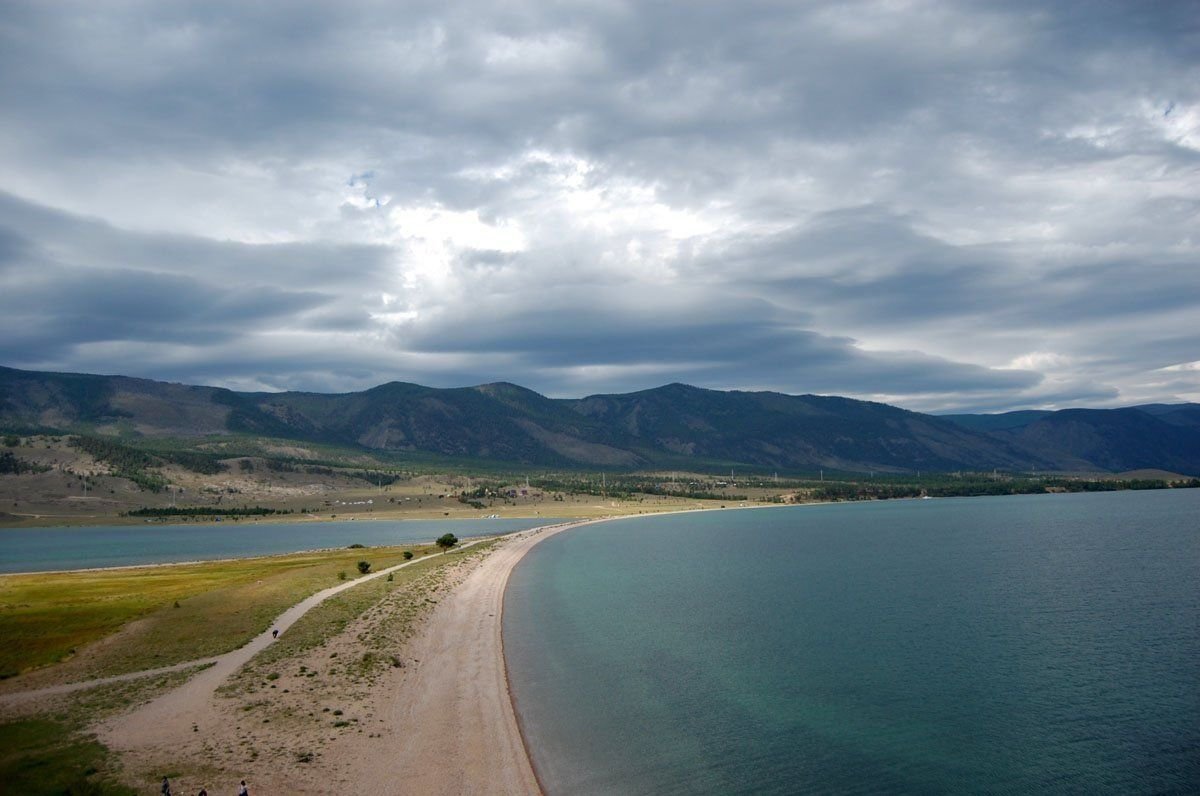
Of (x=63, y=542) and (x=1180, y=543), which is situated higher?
(x=1180, y=543)

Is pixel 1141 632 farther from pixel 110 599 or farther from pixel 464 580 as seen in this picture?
pixel 110 599

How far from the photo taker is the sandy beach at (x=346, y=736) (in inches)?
1133

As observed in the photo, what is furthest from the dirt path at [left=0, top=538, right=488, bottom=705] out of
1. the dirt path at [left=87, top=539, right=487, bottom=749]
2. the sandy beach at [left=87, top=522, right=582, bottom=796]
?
the sandy beach at [left=87, top=522, right=582, bottom=796]

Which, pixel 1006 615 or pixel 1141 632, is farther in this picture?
pixel 1006 615

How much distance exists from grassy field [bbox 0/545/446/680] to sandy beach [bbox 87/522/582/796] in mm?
8141

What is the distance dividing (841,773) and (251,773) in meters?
22.8

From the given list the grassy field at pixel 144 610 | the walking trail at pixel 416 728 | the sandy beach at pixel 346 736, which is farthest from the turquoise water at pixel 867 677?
the grassy field at pixel 144 610

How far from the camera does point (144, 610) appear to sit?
225ft

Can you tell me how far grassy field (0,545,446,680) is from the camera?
5034 cm

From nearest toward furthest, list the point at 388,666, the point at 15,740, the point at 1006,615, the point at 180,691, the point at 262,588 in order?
the point at 15,740 < the point at 180,691 < the point at 388,666 < the point at 1006,615 < the point at 262,588

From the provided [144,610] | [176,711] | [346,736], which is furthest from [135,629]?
[346,736]

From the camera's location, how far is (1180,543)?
362ft

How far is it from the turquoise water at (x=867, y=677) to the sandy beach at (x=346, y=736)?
2146 mm

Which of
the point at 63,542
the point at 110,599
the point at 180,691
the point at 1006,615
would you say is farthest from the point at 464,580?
the point at 63,542
